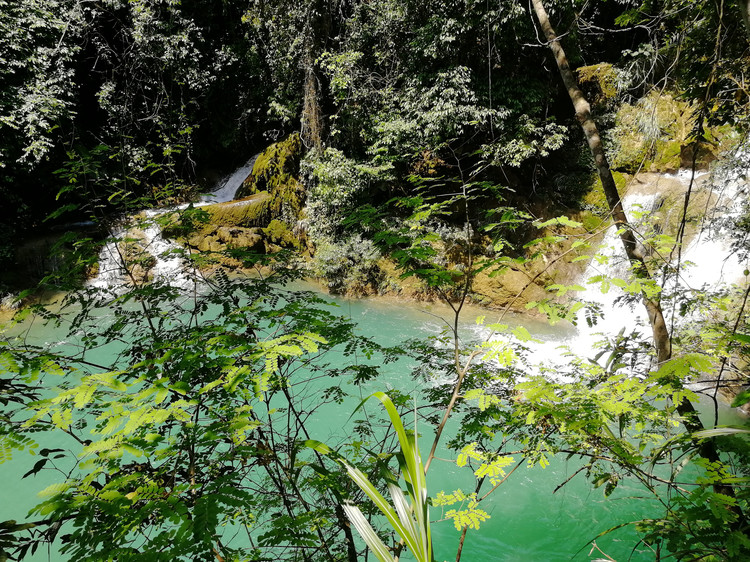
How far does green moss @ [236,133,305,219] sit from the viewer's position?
10.8 metres

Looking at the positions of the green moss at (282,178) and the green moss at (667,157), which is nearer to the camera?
the green moss at (667,157)

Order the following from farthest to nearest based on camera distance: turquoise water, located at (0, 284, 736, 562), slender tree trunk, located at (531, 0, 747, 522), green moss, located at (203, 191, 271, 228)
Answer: green moss, located at (203, 191, 271, 228), turquoise water, located at (0, 284, 736, 562), slender tree trunk, located at (531, 0, 747, 522)

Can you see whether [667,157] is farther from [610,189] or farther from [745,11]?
[745,11]

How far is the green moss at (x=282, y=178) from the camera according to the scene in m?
10.8

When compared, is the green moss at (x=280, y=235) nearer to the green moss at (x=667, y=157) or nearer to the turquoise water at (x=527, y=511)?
the turquoise water at (x=527, y=511)

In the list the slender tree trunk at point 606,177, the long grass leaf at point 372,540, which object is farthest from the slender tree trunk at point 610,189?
the long grass leaf at point 372,540

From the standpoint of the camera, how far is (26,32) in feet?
26.6

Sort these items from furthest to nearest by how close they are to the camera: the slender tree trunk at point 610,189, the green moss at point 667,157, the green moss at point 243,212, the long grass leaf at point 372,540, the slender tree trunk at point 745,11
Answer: the green moss at point 243,212 → the green moss at point 667,157 → the slender tree trunk at point 610,189 → the slender tree trunk at point 745,11 → the long grass leaf at point 372,540

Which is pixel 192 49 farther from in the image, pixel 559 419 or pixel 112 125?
pixel 559 419

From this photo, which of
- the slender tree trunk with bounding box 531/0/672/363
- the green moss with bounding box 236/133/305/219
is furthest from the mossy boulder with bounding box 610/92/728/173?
the green moss with bounding box 236/133/305/219

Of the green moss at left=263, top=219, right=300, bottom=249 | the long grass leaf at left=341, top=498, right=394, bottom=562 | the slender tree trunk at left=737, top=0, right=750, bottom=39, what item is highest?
the slender tree trunk at left=737, top=0, right=750, bottom=39

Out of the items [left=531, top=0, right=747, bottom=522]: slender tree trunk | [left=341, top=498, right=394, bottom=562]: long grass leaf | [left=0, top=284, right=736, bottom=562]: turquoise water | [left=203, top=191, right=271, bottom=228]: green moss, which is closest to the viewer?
[left=341, top=498, right=394, bottom=562]: long grass leaf

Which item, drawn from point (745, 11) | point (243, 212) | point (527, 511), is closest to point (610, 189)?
point (745, 11)

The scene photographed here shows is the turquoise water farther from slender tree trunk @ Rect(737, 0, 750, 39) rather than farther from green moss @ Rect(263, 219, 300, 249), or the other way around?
green moss @ Rect(263, 219, 300, 249)
